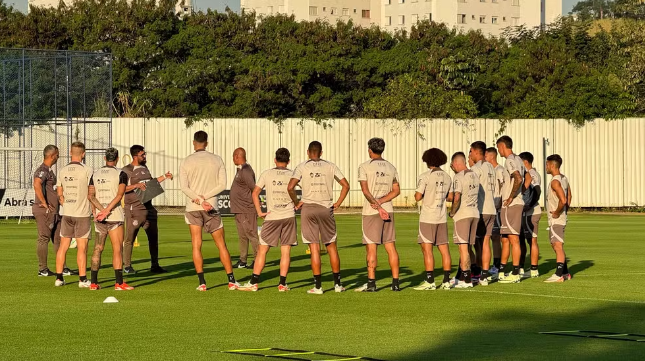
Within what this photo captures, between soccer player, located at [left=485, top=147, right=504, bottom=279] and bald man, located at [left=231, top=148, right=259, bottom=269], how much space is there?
4.14 metres

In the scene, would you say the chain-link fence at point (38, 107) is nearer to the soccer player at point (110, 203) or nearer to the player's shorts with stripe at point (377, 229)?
the soccer player at point (110, 203)

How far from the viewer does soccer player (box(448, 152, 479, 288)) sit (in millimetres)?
16922

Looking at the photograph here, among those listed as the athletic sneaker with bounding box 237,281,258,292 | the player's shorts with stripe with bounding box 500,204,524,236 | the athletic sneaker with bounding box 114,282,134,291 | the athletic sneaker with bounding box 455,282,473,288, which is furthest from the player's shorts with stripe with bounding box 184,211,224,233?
the player's shorts with stripe with bounding box 500,204,524,236

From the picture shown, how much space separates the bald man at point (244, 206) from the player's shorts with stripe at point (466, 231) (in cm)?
450

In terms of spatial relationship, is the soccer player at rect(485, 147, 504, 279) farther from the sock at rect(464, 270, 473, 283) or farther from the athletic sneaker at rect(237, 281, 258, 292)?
the athletic sneaker at rect(237, 281, 258, 292)

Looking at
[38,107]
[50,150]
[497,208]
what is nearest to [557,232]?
[497,208]

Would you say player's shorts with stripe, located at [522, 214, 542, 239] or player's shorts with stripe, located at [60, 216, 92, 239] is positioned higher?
player's shorts with stripe, located at [60, 216, 92, 239]

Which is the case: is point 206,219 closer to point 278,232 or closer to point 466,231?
point 278,232

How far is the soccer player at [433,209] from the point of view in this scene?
1652 centimetres

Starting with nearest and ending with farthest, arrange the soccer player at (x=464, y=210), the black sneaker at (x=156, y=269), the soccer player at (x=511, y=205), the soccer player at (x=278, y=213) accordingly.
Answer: the soccer player at (x=278, y=213), the soccer player at (x=464, y=210), the soccer player at (x=511, y=205), the black sneaker at (x=156, y=269)

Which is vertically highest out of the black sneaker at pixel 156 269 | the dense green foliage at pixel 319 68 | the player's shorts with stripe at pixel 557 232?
the dense green foliage at pixel 319 68

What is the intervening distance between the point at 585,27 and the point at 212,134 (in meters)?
24.3

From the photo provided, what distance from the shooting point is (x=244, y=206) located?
67.8 ft

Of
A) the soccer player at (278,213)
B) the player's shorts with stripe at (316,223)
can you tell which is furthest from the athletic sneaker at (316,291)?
the player's shorts with stripe at (316,223)
